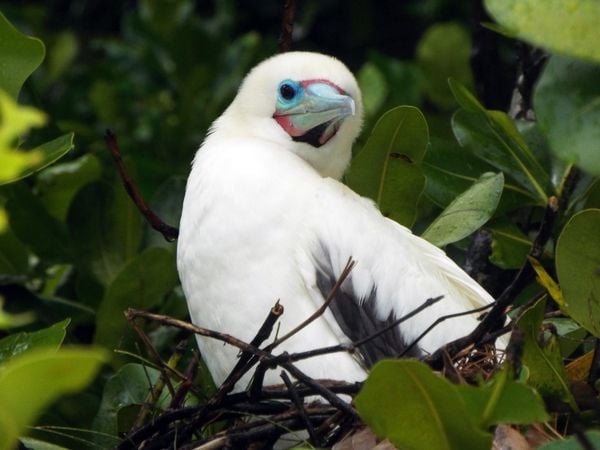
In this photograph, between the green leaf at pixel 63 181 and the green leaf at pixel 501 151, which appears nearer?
the green leaf at pixel 501 151

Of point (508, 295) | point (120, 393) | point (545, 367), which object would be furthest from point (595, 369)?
point (120, 393)

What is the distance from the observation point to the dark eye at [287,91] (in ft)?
13.2

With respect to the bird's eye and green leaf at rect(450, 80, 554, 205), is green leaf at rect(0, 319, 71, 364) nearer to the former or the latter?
the bird's eye

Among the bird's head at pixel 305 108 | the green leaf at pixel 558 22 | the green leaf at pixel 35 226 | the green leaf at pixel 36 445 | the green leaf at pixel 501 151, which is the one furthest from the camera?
the green leaf at pixel 35 226

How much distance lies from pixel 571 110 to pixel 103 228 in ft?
7.34

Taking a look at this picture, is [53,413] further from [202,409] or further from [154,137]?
[154,137]

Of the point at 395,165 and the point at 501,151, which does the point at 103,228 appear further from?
the point at 501,151

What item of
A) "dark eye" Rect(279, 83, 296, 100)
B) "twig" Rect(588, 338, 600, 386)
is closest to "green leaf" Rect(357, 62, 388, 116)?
"dark eye" Rect(279, 83, 296, 100)

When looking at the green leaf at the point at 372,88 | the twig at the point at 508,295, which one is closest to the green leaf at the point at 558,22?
the twig at the point at 508,295

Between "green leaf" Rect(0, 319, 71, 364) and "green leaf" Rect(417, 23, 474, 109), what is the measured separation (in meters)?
2.85

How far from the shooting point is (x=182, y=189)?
4500 mm

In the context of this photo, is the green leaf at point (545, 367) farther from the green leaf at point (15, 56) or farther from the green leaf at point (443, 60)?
the green leaf at point (443, 60)

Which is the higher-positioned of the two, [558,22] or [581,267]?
[558,22]

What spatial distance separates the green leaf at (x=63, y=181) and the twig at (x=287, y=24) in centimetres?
84
